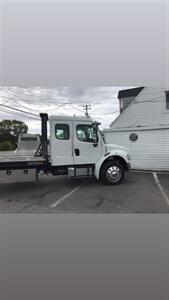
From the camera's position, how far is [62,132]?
7012 millimetres

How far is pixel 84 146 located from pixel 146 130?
17.4ft

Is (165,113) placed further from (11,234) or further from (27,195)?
(11,234)

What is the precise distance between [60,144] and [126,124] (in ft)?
22.6

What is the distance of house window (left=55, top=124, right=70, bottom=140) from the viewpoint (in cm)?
696

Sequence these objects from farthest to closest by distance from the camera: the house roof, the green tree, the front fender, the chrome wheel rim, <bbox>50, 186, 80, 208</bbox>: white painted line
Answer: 1. the green tree
2. the house roof
3. the chrome wheel rim
4. the front fender
5. <bbox>50, 186, 80, 208</bbox>: white painted line

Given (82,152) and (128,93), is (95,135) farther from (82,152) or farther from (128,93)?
(128,93)

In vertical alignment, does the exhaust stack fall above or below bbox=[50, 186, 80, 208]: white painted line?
above

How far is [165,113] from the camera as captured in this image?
11.5 metres

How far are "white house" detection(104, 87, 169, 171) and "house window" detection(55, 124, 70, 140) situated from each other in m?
5.63

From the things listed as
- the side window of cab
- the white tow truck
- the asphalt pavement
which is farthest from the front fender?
the side window of cab

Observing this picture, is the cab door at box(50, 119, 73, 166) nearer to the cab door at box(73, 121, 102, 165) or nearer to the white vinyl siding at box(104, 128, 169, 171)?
the cab door at box(73, 121, 102, 165)

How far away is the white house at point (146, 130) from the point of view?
10844mm

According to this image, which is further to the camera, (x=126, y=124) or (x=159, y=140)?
(x=126, y=124)

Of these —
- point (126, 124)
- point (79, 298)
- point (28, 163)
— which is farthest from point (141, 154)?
point (79, 298)
